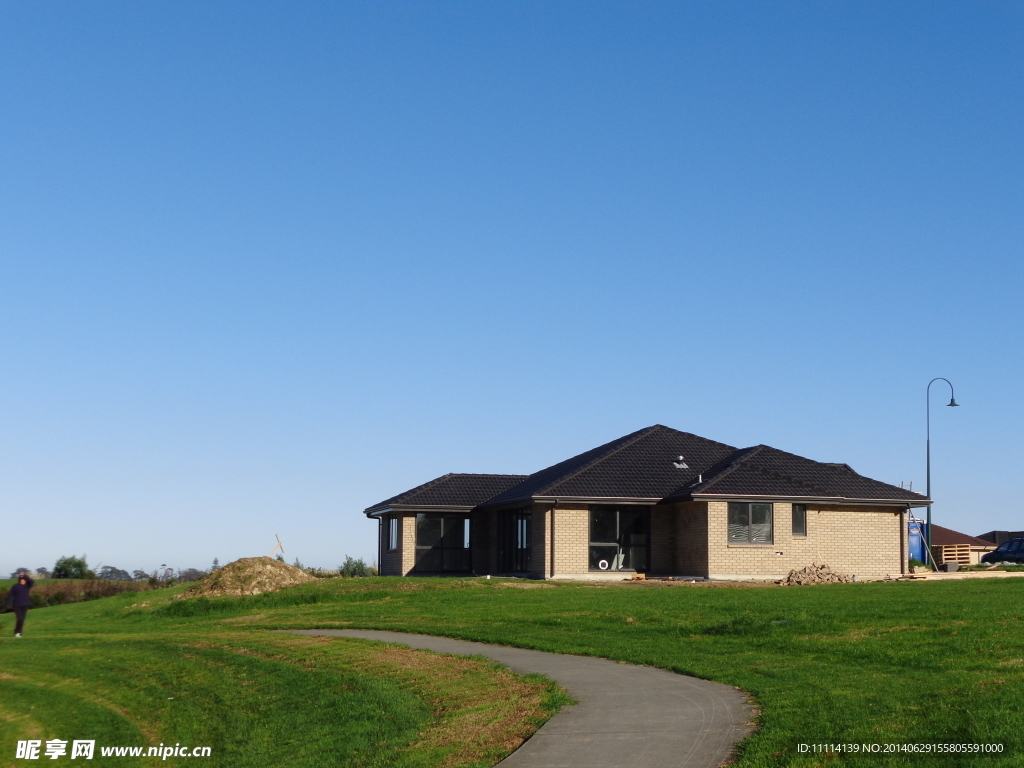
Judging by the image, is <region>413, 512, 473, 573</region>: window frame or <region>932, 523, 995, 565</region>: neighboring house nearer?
<region>413, 512, 473, 573</region>: window frame

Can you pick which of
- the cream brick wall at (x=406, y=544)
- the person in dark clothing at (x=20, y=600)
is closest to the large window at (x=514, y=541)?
the cream brick wall at (x=406, y=544)

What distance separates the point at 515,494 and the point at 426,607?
13852 mm

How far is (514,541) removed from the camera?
131 ft

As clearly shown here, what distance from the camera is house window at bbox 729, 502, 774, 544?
113 ft

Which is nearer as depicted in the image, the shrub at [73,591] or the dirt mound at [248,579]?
the dirt mound at [248,579]

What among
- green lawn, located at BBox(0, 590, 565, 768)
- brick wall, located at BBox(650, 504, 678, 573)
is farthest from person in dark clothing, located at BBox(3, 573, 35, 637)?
brick wall, located at BBox(650, 504, 678, 573)

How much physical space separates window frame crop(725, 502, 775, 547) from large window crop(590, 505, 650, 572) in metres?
3.61

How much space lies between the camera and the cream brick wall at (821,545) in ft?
112

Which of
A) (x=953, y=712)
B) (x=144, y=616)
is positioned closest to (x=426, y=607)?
(x=144, y=616)

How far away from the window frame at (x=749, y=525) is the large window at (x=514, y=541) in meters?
7.12

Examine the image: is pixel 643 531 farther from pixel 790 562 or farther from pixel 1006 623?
Answer: pixel 1006 623

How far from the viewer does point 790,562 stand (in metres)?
34.9

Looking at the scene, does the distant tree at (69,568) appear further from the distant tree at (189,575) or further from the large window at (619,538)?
the large window at (619,538)

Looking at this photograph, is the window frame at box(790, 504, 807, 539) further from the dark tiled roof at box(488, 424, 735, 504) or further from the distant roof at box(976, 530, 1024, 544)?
the distant roof at box(976, 530, 1024, 544)
